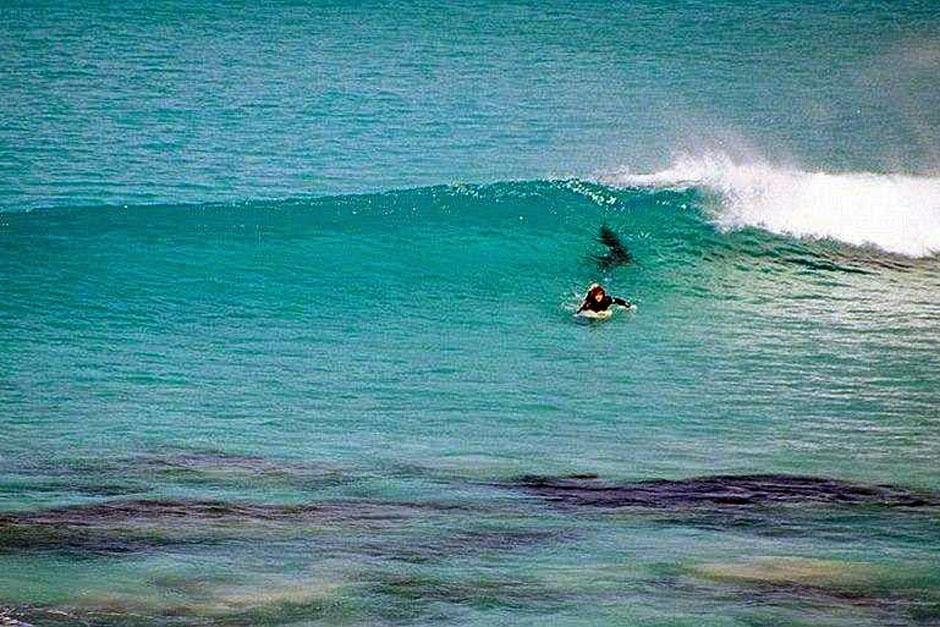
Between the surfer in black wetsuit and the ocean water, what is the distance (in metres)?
0.33

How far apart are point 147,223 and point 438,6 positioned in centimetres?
3853

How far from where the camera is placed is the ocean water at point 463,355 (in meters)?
8.50

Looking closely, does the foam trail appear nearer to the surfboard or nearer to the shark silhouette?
the shark silhouette

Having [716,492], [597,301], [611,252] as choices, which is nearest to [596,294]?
[597,301]

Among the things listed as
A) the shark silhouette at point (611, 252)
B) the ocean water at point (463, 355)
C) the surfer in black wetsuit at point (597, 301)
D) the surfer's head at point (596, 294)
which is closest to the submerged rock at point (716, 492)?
the ocean water at point (463, 355)

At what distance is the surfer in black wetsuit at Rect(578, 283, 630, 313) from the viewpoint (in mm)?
17469

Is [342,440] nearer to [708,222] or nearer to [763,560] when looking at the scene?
[763,560]

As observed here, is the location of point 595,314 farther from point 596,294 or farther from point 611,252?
point 611,252

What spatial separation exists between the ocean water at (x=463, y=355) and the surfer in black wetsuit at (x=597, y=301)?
33cm

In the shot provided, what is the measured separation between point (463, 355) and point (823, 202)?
9.30m

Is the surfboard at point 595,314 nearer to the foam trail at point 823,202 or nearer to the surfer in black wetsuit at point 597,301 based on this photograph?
the surfer in black wetsuit at point 597,301

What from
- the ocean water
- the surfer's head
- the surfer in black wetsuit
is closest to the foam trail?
the ocean water

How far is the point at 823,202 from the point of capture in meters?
23.3

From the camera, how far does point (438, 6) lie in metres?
59.5
